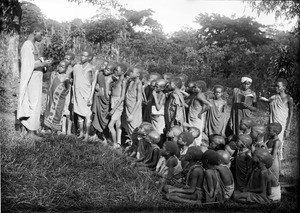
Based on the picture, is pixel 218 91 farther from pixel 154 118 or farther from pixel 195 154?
pixel 195 154

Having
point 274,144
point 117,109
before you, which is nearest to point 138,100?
point 117,109

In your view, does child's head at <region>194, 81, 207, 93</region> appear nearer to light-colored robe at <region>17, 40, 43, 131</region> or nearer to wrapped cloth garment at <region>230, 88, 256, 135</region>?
wrapped cloth garment at <region>230, 88, 256, 135</region>

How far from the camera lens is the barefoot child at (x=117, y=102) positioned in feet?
27.1

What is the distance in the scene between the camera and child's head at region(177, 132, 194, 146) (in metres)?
6.74

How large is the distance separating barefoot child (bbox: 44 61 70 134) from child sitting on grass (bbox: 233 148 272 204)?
14.4 ft

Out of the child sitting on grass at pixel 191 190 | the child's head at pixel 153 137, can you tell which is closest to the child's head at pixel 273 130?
the child sitting on grass at pixel 191 190

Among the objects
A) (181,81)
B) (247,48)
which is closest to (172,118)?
(181,81)

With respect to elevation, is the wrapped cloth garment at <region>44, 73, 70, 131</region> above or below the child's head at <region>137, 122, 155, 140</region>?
above

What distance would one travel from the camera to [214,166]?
567cm

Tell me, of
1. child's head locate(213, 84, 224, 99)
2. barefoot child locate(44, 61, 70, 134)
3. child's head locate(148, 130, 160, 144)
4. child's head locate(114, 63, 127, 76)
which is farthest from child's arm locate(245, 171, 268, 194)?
barefoot child locate(44, 61, 70, 134)

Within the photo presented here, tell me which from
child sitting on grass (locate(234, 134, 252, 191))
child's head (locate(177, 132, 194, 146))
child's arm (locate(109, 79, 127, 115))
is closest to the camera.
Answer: child sitting on grass (locate(234, 134, 252, 191))

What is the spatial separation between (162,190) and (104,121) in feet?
10.1

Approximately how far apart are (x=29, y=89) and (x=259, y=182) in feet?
A: 13.4

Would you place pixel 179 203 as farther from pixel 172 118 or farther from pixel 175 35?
pixel 175 35
